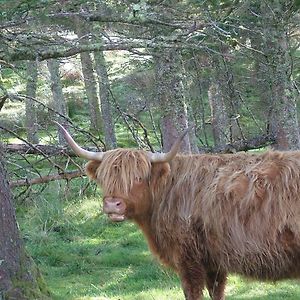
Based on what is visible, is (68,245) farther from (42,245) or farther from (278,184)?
(278,184)

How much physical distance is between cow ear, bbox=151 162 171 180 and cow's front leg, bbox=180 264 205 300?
910mm

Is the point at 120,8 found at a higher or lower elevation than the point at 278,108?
higher

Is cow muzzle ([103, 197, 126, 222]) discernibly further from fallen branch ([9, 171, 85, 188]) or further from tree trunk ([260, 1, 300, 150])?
tree trunk ([260, 1, 300, 150])

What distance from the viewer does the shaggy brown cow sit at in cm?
564

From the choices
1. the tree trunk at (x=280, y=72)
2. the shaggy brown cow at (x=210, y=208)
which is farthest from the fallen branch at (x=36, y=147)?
the tree trunk at (x=280, y=72)

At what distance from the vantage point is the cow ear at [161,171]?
6156 millimetres

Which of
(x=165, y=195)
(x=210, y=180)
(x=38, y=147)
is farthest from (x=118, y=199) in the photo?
(x=38, y=147)

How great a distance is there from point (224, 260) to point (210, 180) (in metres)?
0.78

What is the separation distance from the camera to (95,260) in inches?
386

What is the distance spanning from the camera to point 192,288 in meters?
6.07

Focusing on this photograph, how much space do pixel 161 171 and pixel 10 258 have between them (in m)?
1.67

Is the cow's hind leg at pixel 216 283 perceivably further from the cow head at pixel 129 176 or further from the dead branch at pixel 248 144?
the dead branch at pixel 248 144

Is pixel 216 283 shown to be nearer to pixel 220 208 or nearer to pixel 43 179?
pixel 220 208

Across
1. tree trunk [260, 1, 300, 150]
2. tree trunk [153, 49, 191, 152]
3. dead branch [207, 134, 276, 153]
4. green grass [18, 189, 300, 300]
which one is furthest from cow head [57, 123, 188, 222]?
dead branch [207, 134, 276, 153]
